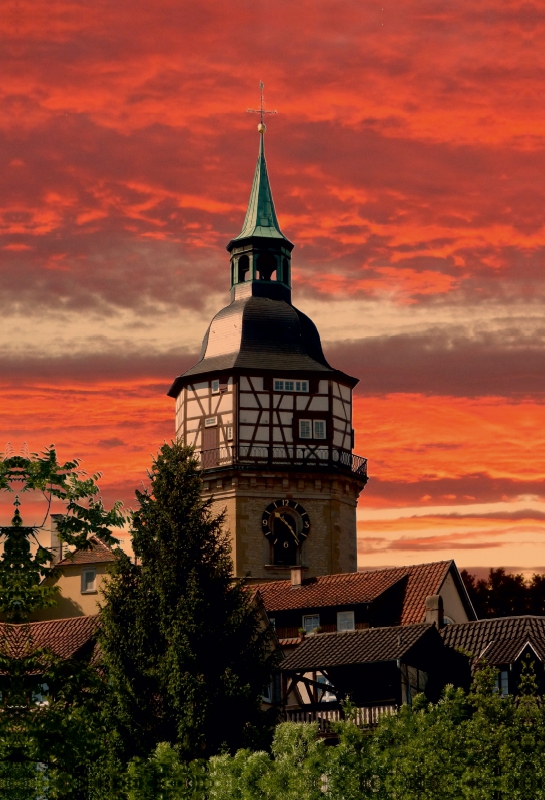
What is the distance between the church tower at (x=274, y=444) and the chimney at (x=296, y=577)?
5956 mm

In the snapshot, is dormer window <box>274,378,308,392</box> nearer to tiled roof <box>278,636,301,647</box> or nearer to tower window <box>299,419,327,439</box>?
tower window <box>299,419,327,439</box>

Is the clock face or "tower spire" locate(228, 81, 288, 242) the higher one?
"tower spire" locate(228, 81, 288, 242)

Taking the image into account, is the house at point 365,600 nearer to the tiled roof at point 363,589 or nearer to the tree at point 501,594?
the tiled roof at point 363,589

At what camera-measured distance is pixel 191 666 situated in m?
42.1

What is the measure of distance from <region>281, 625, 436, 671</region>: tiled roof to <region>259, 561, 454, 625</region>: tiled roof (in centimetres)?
572

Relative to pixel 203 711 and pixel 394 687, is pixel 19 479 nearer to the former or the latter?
pixel 203 711

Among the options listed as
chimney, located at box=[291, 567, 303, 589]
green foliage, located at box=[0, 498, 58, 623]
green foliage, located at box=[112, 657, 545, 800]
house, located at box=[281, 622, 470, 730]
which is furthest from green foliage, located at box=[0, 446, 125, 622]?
chimney, located at box=[291, 567, 303, 589]

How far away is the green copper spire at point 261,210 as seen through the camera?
78.1m

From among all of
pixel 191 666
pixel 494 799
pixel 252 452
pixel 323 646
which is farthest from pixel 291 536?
pixel 494 799

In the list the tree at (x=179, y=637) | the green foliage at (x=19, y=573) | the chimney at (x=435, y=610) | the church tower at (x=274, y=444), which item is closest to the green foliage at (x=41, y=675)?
the green foliage at (x=19, y=573)

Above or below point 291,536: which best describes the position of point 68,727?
below

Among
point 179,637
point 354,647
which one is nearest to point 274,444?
point 354,647

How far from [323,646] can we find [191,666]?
35.4ft

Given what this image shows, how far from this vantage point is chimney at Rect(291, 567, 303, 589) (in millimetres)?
63062
